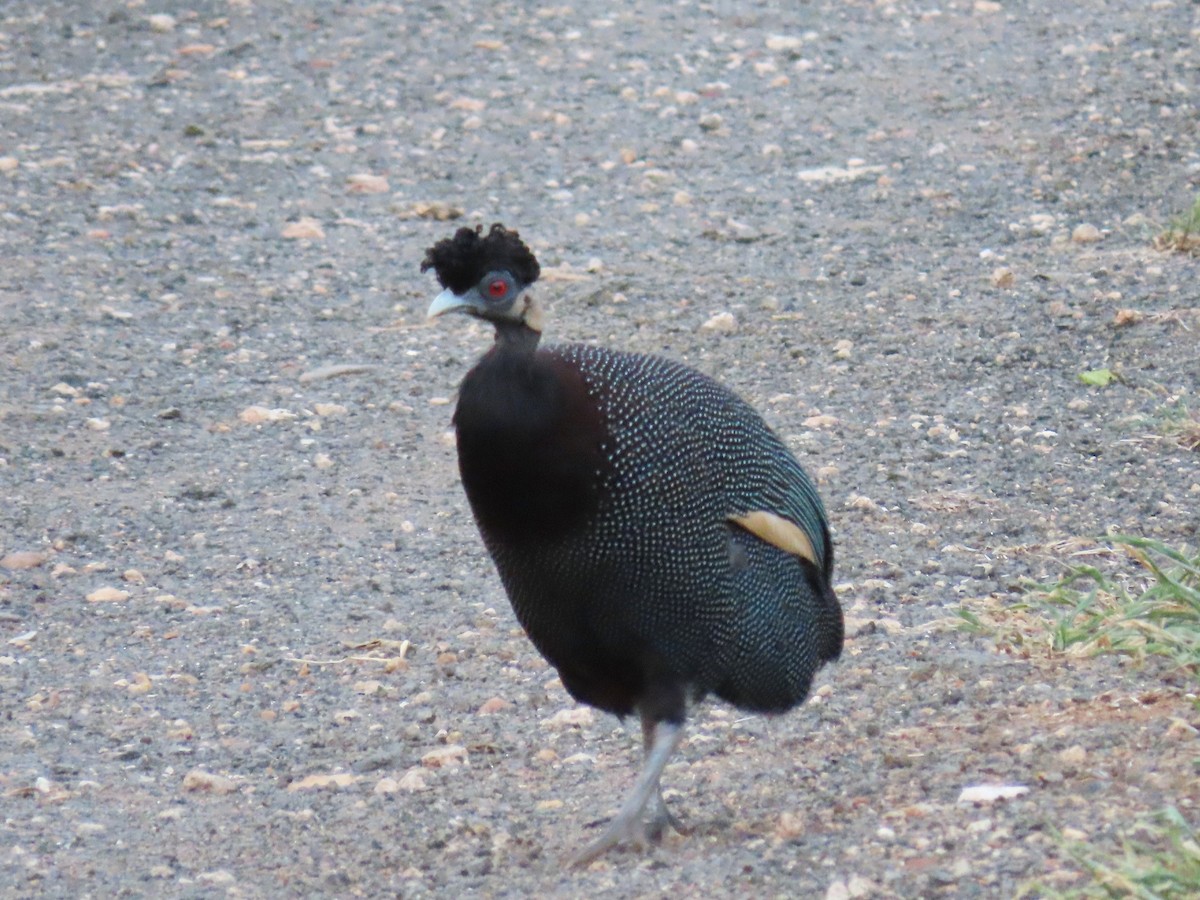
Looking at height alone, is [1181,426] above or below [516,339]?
below

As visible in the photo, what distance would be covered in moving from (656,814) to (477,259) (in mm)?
1374

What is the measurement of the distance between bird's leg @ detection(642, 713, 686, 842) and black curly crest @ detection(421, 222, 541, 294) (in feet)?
3.57

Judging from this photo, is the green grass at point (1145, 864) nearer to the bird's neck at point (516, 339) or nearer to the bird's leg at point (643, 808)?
the bird's leg at point (643, 808)

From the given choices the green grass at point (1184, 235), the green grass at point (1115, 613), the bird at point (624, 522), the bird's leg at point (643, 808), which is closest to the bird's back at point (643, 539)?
the bird at point (624, 522)

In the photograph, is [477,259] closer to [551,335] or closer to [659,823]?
[659,823]

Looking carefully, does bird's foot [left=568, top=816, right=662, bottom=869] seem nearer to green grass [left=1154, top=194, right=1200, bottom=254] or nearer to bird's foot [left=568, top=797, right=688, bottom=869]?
bird's foot [left=568, top=797, right=688, bottom=869]

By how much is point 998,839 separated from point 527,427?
131 centimetres

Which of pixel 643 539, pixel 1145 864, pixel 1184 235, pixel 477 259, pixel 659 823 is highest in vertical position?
pixel 477 259

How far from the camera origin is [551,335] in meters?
7.64

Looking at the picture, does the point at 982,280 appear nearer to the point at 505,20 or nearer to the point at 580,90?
the point at 580,90

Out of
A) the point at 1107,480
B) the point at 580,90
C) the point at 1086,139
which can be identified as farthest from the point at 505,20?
the point at 1107,480

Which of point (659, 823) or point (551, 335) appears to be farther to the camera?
point (551, 335)

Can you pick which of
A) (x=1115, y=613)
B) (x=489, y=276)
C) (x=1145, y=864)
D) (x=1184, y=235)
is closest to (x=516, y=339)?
(x=489, y=276)

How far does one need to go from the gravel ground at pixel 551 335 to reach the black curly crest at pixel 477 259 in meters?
1.35
